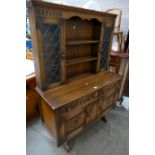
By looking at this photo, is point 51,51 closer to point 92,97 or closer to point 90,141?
point 92,97

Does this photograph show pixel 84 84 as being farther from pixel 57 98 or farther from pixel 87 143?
pixel 87 143

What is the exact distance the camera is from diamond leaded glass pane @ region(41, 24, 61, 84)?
3.84ft

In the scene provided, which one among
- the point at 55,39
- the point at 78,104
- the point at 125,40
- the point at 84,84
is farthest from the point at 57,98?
the point at 125,40

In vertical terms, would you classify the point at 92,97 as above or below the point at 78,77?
below

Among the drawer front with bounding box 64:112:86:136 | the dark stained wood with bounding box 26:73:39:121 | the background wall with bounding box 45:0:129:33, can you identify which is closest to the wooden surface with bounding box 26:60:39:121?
the dark stained wood with bounding box 26:73:39:121

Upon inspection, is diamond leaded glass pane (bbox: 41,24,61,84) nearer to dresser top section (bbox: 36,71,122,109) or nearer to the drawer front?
dresser top section (bbox: 36,71,122,109)

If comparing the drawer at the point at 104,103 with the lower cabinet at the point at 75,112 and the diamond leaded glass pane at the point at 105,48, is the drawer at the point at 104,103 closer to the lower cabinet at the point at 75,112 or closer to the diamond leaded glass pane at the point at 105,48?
the lower cabinet at the point at 75,112

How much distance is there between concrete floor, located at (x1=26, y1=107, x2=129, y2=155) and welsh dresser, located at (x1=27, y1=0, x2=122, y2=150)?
0.70 ft

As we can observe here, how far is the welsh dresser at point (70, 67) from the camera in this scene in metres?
1.15

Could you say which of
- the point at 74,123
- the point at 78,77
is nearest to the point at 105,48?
the point at 78,77

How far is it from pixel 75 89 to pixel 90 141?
2.92ft

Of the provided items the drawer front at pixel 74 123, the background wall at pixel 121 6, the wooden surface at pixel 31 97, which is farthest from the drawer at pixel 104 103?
the background wall at pixel 121 6

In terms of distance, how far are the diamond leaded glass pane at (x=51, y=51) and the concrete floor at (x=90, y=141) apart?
0.97m

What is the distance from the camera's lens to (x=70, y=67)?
66.6 inches
